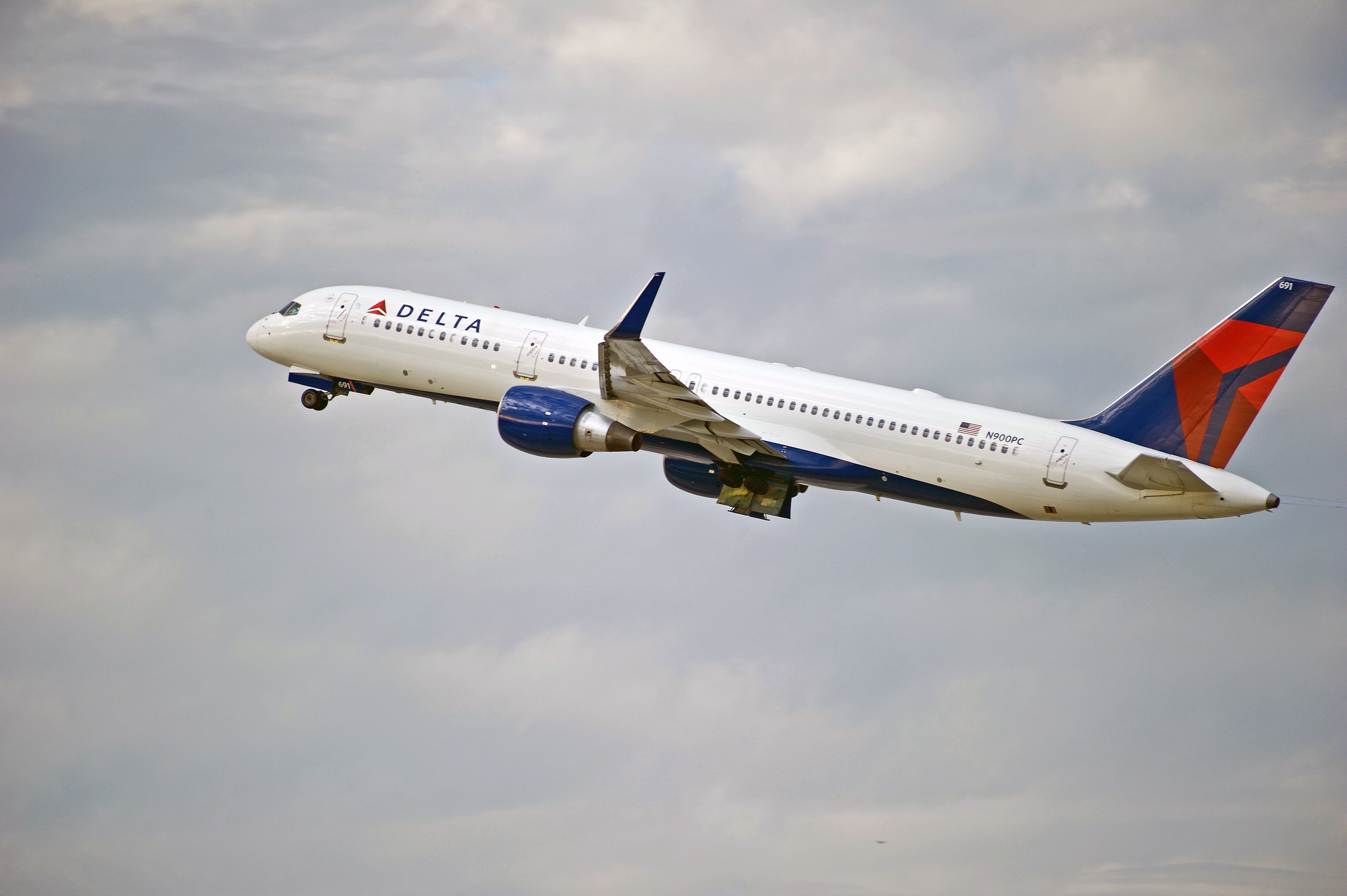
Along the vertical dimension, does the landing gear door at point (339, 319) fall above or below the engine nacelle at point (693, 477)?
above

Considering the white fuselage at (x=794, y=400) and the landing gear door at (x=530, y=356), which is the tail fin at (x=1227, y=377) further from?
the landing gear door at (x=530, y=356)

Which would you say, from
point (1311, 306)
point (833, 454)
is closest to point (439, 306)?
point (833, 454)

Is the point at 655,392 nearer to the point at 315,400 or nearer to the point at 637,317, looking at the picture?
the point at 637,317

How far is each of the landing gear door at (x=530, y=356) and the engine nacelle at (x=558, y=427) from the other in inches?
79.4

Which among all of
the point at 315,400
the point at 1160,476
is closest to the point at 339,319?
the point at 315,400

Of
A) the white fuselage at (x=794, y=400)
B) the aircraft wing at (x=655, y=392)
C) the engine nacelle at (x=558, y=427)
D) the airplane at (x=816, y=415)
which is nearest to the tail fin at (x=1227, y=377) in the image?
the airplane at (x=816, y=415)

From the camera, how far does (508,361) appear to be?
5109 centimetres

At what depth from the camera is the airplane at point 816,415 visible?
150ft

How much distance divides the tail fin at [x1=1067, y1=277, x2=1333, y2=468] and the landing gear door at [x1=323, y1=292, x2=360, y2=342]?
88.6ft

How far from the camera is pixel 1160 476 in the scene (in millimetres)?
44875

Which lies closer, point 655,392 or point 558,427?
point 655,392

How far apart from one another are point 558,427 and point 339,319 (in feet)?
35.2

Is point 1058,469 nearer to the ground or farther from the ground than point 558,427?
nearer to the ground

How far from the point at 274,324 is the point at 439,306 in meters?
7.03
